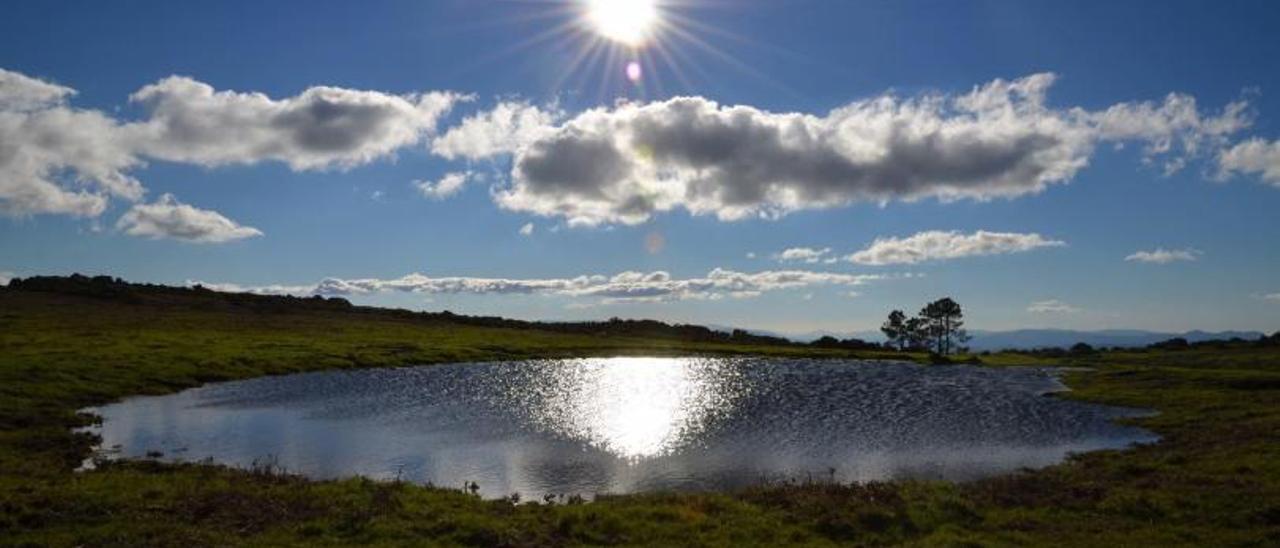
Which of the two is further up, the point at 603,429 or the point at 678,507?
the point at 678,507

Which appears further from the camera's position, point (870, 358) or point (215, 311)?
point (215, 311)

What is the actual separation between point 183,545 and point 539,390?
189 ft

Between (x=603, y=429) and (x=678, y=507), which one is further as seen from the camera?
(x=603, y=429)

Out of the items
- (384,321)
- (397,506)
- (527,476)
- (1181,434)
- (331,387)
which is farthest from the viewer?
(384,321)

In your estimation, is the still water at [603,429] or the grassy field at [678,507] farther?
the still water at [603,429]

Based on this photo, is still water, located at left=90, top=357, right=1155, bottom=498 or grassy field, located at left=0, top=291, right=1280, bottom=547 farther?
still water, located at left=90, top=357, right=1155, bottom=498

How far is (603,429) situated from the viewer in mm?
54406

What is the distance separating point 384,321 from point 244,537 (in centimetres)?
18054

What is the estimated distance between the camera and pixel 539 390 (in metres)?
79.7

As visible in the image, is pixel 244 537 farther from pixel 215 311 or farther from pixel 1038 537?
pixel 215 311

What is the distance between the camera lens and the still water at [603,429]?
4016 centimetres

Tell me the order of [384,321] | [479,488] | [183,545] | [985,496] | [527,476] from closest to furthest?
[183,545] → [985,496] → [479,488] → [527,476] → [384,321]

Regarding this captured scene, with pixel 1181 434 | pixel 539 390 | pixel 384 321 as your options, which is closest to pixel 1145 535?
pixel 1181 434

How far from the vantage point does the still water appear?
4016cm
